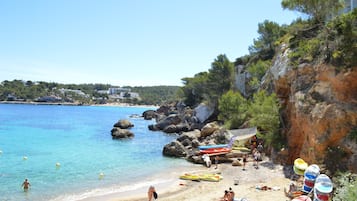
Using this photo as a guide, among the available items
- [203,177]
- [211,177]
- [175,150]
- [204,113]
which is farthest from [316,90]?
[204,113]

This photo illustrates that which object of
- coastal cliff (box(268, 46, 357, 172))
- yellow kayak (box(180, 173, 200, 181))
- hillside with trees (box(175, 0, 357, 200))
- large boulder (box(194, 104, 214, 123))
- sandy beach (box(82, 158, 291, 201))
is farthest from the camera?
large boulder (box(194, 104, 214, 123))

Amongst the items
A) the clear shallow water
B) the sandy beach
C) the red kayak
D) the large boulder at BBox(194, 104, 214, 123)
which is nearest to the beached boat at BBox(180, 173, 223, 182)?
the sandy beach

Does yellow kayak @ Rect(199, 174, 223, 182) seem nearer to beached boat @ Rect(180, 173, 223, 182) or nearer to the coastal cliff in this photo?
beached boat @ Rect(180, 173, 223, 182)

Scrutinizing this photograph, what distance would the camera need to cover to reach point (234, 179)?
886 inches

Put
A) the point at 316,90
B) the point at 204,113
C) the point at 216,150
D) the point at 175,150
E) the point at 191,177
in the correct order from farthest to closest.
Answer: the point at 204,113
the point at 175,150
the point at 216,150
the point at 191,177
the point at 316,90

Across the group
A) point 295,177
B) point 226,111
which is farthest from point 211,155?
point 226,111

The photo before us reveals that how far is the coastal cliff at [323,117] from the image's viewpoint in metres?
17.8

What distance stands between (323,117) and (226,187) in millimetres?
6931

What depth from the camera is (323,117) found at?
62.3 ft

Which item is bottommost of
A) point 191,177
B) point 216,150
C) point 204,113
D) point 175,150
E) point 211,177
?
point 191,177

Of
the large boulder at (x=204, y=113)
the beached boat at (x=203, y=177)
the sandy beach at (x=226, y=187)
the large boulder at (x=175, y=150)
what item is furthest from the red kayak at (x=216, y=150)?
the large boulder at (x=204, y=113)

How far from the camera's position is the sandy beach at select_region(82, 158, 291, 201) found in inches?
715

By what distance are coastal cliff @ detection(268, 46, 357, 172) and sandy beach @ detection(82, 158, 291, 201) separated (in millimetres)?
2171

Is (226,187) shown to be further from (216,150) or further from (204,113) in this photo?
(204,113)
